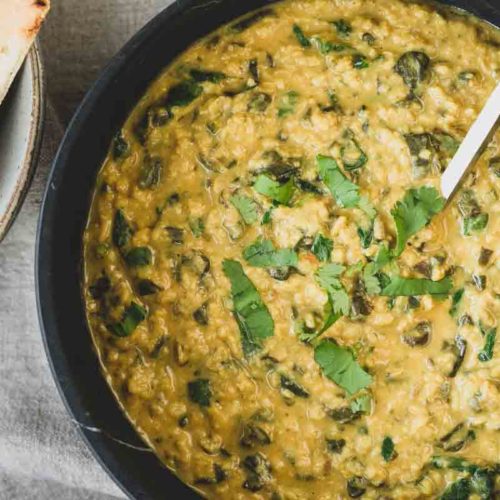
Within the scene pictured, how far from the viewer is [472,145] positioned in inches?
107

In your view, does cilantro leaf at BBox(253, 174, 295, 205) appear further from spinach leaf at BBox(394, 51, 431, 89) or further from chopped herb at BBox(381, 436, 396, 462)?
chopped herb at BBox(381, 436, 396, 462)

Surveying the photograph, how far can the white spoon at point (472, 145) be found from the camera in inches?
105

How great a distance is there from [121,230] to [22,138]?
1.48 ft

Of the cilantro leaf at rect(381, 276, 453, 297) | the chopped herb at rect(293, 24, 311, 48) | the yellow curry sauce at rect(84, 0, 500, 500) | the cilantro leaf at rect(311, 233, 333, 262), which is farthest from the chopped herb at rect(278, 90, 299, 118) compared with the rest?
the cilantro leaf at rect(381, 276, 453, 297)

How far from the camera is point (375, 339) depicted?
2.91 meters

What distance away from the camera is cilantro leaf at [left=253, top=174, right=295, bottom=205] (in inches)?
113

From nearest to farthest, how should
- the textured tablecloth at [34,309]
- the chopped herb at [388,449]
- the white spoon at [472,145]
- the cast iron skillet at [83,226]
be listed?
the white spoon at [472,145]
the cast iron skillet at [83,226]
the chopped herb at [388,449]
the textured tablecloth at [34,309]

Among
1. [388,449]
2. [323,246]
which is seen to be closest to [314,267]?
[323,246]

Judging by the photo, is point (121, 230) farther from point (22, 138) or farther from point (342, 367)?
point (342, 367)

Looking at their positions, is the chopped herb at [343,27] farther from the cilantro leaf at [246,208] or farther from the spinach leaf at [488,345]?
the spinach leaf at [488,345]

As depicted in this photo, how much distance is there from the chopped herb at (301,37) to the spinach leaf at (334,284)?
73 cm

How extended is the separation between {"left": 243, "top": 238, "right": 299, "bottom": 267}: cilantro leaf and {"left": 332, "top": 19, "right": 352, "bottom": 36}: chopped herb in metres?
0.72

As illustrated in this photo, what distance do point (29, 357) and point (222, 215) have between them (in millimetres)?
1090

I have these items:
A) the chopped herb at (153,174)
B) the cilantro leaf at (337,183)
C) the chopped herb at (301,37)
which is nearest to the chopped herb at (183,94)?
the chopped herb at (153,174)
